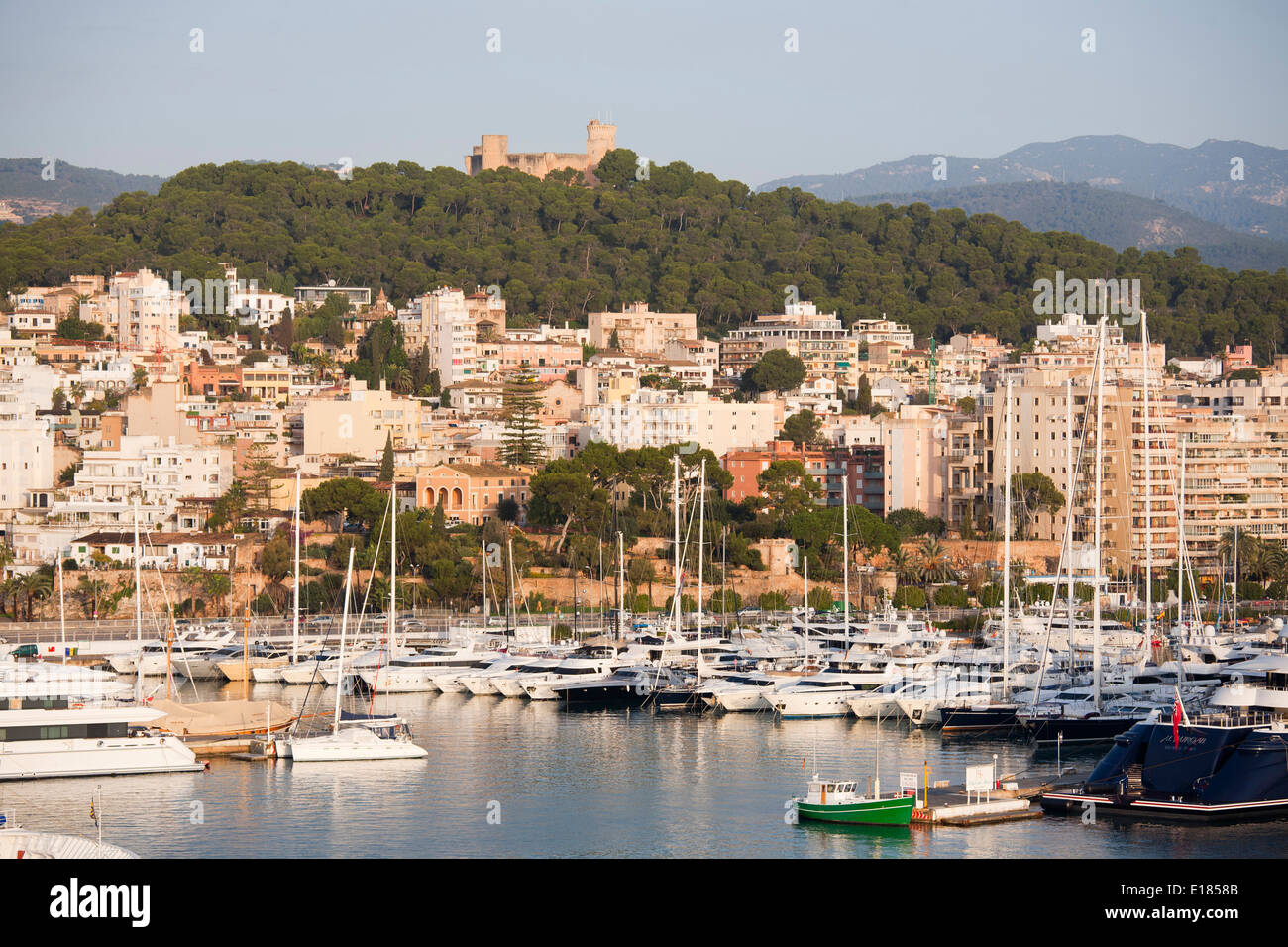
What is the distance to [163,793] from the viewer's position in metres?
18.3

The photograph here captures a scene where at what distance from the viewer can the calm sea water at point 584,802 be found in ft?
50.9

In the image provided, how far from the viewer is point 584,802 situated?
18312 mm

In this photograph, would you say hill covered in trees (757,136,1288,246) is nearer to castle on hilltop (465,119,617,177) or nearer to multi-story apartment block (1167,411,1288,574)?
castle on hilltop (465,119,617,177)

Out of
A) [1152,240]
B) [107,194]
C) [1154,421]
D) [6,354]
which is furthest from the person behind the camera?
[1152,240]

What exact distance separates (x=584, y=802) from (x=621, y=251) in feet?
207

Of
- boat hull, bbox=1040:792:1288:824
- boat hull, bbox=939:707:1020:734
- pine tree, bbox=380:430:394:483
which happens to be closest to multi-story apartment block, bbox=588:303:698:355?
pine tree, bbox=380:430:394:483

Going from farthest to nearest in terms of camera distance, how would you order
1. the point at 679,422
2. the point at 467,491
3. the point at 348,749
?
the point at 679,422
the point at 467,491
the point at 348,749

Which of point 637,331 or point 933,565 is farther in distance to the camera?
point 637,331

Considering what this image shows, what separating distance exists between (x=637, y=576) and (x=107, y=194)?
78357 mm

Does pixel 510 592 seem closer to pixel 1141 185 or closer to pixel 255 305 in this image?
pixel 255 305

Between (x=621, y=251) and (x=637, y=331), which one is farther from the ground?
(x=621, y=251)

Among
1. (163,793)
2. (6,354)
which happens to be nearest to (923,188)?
Result: (6,354)

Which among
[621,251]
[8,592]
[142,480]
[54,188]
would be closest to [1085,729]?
[8,592]
